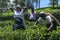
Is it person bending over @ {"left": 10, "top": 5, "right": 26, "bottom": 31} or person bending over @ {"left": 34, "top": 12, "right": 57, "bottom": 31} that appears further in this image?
person bending over @ {"left": 10, "top": 5, "right": 26, "bottom": 31}

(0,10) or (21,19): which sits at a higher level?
(21,19)

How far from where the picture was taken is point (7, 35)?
9.84m

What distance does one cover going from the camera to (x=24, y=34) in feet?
31.9

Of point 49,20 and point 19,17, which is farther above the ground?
point 49,20

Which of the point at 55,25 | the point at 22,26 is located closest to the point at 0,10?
the point at 22,26

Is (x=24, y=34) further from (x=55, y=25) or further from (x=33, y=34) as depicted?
(x=55, y=25)

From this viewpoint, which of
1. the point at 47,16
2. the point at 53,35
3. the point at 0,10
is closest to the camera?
the point at 53,35

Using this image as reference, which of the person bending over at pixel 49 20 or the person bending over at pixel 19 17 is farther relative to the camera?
the person bending over at pixel 19 17

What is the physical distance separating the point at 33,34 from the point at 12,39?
2.15 ft

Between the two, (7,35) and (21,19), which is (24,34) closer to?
(7,35)

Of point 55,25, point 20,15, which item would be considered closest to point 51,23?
point 55,25

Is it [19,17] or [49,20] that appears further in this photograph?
[19,17]

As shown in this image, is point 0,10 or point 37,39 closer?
point 37,39

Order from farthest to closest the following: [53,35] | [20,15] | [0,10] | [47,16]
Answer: [0,10], [20,15], [47,16], [53,35]
